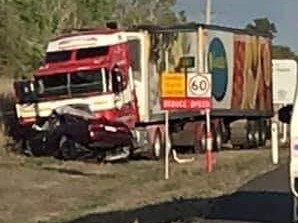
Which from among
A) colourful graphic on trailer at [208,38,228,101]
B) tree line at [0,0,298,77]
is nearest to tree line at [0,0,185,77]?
tree line at [0,0,298,77]

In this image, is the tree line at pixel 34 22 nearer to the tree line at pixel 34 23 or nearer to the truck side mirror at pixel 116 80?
the tree line at pixel 34 23

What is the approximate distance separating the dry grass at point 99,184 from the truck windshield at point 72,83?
211 centimetres

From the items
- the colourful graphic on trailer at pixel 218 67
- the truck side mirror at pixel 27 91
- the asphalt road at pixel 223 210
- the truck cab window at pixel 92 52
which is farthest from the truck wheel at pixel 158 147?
the asphalt road at pixel 223 210

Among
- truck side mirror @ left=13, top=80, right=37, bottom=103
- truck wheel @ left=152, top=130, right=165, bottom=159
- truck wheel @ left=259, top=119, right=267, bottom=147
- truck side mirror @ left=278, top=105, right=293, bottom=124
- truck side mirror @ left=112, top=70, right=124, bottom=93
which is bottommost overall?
truck wheel @ left=259, top=119, right=267, bottom=147

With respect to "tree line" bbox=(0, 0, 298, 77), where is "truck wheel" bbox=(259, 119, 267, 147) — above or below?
below

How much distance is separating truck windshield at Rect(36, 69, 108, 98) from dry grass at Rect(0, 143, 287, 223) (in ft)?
6.91

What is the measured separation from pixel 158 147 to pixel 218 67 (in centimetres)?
585

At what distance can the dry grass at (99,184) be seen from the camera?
22.5 metres

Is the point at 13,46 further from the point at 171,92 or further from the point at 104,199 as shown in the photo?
the point at 104,199

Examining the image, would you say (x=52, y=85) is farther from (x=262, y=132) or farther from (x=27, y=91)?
(x=262, y=132)

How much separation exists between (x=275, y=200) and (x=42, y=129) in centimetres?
1614

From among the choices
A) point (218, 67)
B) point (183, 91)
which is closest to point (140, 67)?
point (218, 67)

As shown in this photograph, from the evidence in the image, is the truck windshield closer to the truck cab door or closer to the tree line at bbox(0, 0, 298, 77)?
the truck cab door

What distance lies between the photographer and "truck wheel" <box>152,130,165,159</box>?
119 ft
